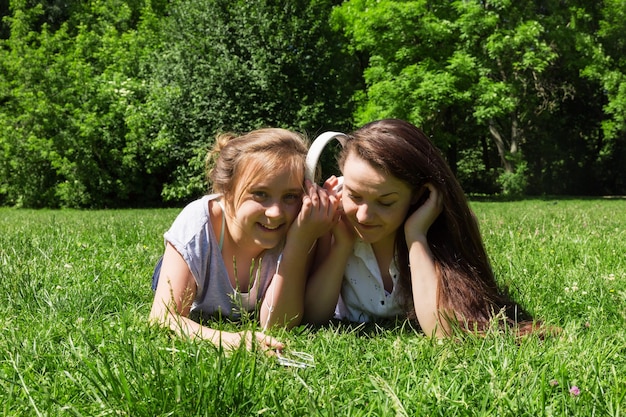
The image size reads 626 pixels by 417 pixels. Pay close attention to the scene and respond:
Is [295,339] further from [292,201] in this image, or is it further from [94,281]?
[94,281]

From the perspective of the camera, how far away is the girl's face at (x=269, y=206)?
2.89 m

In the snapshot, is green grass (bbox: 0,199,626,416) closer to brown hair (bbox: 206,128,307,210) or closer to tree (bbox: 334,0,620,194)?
brown hair (bbox: 206,128,307,210)

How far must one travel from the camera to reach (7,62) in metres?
20.8

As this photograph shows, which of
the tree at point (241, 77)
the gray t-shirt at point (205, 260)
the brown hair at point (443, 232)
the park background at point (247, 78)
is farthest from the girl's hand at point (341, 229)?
the tree at point (241, 77)

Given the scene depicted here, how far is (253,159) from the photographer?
2943 millimetres

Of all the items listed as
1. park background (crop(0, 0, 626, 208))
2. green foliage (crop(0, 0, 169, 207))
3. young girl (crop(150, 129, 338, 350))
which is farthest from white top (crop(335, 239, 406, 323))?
green foliage (crop(0, 0, 169, 207))

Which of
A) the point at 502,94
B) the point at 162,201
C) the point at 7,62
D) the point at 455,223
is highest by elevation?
the point at 7,62

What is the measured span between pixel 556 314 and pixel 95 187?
58.9ft

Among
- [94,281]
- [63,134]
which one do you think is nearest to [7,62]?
[63,134]

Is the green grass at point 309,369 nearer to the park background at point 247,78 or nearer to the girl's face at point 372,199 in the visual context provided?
the girl's face at point 372,199

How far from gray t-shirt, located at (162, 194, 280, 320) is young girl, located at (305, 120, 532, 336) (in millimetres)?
271

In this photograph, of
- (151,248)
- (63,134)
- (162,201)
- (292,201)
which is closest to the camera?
(292,201)

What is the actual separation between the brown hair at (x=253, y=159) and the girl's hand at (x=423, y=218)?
0.58 m

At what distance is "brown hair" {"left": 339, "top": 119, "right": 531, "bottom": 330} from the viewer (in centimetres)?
279
